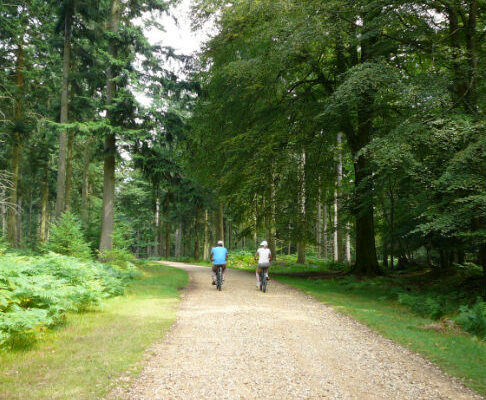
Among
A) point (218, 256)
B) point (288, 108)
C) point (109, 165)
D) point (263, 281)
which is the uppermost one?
point (288, 108)

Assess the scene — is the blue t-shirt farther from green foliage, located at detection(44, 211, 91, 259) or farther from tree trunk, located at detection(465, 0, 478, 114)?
tree trunk, located at detection(465, 0, 478, 114)

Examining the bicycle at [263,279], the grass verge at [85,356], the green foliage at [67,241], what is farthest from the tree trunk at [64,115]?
the bicycle at [263,279]

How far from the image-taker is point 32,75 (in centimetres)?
1741

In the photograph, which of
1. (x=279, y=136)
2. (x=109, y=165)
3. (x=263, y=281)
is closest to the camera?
(x=263, y=281)

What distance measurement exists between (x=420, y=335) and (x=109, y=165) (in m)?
14.9

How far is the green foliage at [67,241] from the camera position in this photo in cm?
1302

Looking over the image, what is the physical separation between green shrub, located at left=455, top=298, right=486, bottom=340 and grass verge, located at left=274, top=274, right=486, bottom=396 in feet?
0.86

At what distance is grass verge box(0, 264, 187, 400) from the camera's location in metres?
3.88

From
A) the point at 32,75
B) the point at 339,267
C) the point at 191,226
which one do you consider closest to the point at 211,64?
the point at 32,75

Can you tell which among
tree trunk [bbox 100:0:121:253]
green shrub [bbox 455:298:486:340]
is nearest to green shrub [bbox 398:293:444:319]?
green shrub [bbox 455:298:486:340]

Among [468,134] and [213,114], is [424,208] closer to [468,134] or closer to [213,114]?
[468,134]

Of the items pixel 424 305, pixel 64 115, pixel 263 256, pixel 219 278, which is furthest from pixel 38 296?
pixel 64 115

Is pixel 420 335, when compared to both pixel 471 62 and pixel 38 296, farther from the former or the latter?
pixel 471 62

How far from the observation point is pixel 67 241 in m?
13.2
